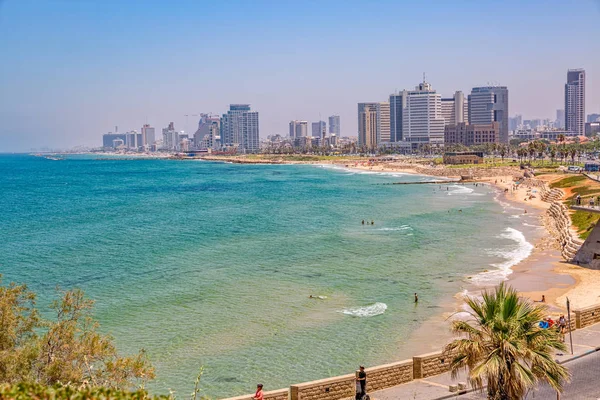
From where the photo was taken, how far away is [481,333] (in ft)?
46.6

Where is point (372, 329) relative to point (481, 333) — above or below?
below

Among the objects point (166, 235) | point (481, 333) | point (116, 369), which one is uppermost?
point (481, 333)

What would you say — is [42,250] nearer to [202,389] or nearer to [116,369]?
[202,389]

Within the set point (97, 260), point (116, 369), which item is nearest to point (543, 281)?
point (116, 369)

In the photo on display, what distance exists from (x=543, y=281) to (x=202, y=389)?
85.6ft

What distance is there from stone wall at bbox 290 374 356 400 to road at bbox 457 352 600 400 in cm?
317

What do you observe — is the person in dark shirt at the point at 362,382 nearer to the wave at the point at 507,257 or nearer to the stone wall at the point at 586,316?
the stone wall at the point at 586,316

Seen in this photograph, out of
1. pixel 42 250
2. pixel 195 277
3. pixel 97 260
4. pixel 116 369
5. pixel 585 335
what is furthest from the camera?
pixel 42 250

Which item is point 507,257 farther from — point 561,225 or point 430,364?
point 430,364

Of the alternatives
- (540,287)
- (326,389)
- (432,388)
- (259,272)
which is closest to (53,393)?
(326,389)

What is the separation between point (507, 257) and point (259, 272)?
20.5m

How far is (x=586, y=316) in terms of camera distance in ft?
80.2

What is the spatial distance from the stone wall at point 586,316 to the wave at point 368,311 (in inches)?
478

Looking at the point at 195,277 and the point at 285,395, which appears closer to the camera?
the point at 285,395
